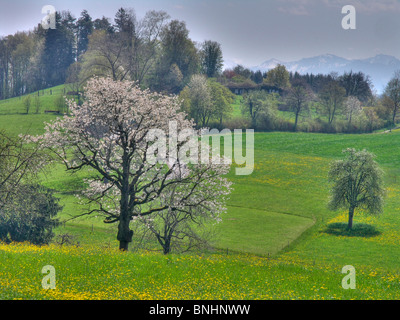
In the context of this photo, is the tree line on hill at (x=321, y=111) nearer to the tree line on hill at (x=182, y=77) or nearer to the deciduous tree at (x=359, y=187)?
the tree line on hill at (x=182, y=77)

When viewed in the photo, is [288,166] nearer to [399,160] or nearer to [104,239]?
[399,160]

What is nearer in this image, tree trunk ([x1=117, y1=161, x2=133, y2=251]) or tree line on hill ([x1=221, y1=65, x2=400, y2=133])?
tree trunk ([x1=117, y1=161, x2=133, y2=251])

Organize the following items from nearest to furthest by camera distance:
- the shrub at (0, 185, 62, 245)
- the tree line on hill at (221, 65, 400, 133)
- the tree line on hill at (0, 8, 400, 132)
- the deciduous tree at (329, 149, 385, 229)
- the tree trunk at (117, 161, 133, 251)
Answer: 1. the shrub at (0, 185, 62, 245)
2. the tree trunk at (117, 161, 133, 251)
3. the deciduous tree at (329, 149, 385, 229)
4. the tree line on hill at (0, 8, 400, 132)
5. the tree line on hill at (221, 65, 400, 133)

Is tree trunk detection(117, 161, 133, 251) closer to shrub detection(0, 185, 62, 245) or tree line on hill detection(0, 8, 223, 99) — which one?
shrub detection(0, 185, 62, 245)

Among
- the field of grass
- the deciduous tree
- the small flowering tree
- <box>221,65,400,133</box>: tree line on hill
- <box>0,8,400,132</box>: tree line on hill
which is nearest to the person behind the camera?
the field of grass

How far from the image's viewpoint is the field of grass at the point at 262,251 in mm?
14867

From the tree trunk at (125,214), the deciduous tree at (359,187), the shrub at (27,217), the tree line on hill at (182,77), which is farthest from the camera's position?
the tree line on hill at (182,77)

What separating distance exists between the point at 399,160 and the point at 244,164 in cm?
2921

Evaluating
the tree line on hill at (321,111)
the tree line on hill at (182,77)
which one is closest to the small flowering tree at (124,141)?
the tree line on hill at (182,77)

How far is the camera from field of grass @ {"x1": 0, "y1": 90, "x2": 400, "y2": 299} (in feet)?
48.8

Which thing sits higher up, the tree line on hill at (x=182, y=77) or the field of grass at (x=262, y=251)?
the tree line on hill at (x=182, y=77)

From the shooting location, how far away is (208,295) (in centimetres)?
1393

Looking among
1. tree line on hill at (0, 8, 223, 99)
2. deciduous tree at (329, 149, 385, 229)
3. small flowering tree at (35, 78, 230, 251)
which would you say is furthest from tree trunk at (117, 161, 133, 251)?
tree line on hill at (0, 8, 223, 99)

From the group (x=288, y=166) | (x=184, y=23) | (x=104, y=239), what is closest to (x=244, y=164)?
(x=288, y=166)
